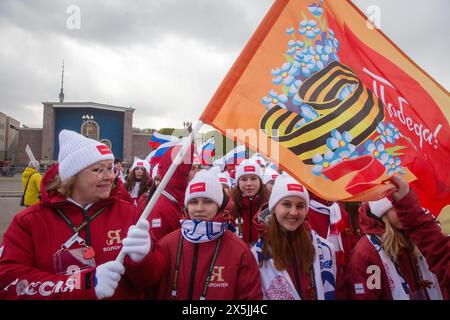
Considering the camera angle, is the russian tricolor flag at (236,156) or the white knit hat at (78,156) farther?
the russian tricolor flag at (236,156)

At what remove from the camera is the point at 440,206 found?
2.38 metres

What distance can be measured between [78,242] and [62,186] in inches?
16.9

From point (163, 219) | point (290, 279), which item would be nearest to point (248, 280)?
point (290, 279)

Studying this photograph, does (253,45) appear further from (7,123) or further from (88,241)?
(7,123)

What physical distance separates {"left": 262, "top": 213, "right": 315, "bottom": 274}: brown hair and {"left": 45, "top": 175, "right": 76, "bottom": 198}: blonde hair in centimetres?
159

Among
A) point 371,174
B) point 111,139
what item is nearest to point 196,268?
point 371,174

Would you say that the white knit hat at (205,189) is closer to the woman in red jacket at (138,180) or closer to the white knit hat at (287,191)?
the white knit hat at (287,191)

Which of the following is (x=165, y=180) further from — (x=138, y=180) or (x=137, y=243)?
(x=138, y=180)

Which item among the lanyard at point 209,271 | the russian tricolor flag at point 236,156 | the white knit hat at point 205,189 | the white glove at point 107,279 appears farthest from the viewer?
the russian tricolor flag at point 236,156

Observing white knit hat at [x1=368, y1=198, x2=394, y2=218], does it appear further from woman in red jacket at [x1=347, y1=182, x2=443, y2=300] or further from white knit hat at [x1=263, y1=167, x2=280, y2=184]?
white knit hat at [x1=263, y1=167, x2=280, y2=184]

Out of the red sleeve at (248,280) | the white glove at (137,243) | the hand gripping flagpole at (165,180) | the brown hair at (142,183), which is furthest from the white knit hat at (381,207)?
the brown hair at (142,183)

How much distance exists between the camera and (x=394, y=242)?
2641mm

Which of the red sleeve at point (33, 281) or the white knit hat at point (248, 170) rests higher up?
the white knit hat at point (248, 170)

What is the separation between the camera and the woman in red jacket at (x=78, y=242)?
199 cm
